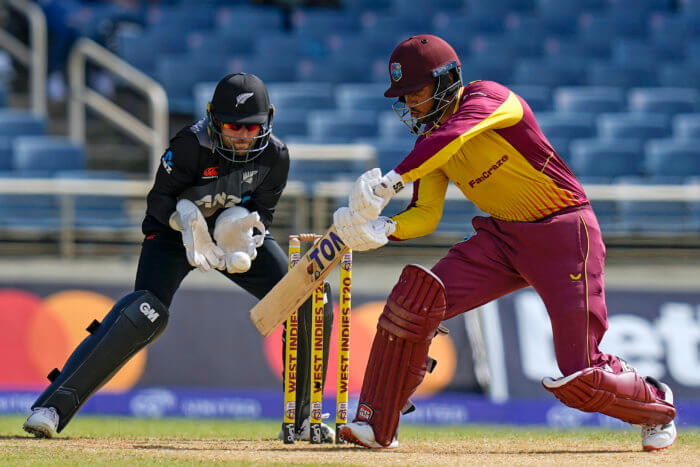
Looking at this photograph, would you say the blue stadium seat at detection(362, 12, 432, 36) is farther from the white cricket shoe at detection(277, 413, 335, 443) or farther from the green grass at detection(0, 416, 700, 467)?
the white cricket shoe at detection(277, 413, 335, 443)

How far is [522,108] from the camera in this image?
5242mm

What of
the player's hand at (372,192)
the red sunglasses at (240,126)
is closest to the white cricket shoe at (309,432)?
the player's hand at (372,192)

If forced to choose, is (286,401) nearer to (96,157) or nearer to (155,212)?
(155,212)

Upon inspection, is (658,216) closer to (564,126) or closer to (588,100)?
(564,126)

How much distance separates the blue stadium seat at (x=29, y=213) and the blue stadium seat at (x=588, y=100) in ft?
20.5

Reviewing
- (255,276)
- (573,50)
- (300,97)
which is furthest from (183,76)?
(255,276)

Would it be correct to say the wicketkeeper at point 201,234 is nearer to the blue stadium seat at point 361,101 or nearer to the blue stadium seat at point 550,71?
the blue stadium seat at point 361,101

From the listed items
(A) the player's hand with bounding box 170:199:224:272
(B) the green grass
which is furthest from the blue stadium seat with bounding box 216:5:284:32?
(A) the player's hand with bounding box 170:199:224:272

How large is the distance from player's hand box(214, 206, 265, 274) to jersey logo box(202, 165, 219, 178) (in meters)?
0.21

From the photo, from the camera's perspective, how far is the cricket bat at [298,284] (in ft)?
17.0

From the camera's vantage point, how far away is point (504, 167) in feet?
17.3

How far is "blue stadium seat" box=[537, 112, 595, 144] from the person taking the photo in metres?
12.3

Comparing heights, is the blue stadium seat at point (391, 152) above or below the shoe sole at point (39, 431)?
above

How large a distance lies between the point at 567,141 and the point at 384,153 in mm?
2338
